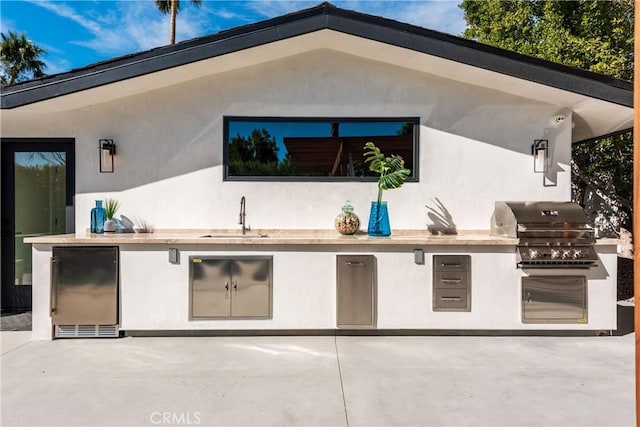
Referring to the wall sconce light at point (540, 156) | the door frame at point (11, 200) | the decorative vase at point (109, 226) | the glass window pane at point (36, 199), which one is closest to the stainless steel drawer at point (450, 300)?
the wall sconce light at point (540, 156)

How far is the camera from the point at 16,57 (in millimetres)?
14133

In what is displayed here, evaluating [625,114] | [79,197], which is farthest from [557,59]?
[79,197]

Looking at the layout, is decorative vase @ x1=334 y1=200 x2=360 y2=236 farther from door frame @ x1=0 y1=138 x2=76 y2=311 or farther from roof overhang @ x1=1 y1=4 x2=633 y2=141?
door frame @ x1=0 y1=138 x2=76 y2=311

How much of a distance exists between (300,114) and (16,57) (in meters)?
16.2

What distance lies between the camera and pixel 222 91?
177 inches

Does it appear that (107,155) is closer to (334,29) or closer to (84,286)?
(84,286)

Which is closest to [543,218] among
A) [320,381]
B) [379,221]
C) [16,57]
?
[379,221]

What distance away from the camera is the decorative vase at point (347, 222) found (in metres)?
4.24

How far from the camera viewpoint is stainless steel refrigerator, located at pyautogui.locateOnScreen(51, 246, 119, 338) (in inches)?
146

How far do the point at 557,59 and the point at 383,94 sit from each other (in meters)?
4.98

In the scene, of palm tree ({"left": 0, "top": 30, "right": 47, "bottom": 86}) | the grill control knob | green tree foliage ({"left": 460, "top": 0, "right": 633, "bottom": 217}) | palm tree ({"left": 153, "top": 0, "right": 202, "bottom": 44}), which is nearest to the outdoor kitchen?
the grill control knob

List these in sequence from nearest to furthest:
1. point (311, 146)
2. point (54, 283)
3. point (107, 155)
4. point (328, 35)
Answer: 1. point (54, 283)
2. point (328, 35)
3. point (107, 155)
4. point (311, 146)

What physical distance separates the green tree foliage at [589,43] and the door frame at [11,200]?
8484 mm

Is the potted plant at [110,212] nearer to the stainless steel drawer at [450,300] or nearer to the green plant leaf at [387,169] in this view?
the green plant leaf at [387,169]
